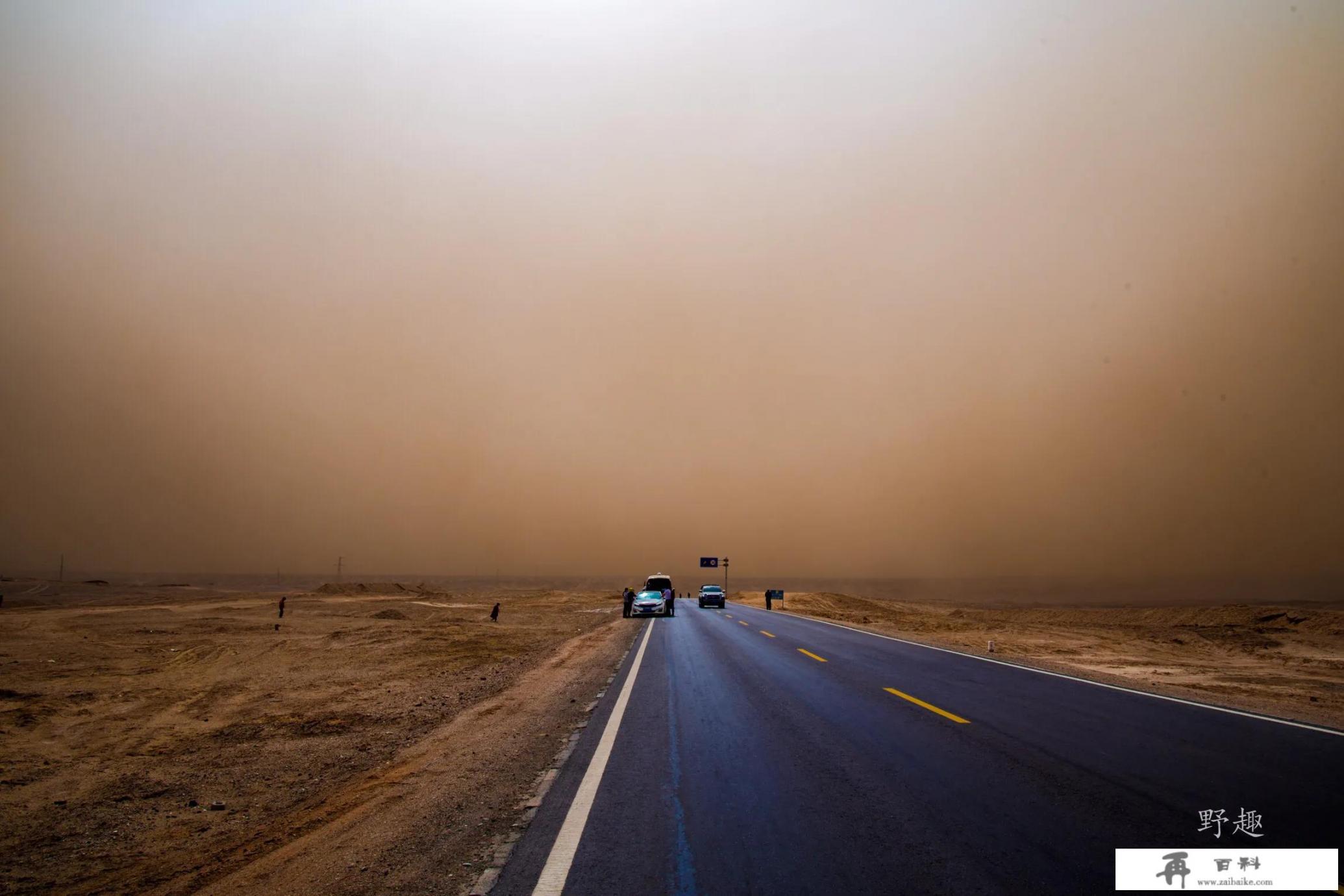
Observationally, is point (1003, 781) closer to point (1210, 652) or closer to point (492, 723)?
point (492, 723)

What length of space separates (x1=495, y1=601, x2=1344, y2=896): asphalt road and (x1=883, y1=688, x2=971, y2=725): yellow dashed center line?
66 millimetres

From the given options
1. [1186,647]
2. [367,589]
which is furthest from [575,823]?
[367,589]

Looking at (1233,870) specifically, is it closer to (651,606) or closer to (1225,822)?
(1225,822)

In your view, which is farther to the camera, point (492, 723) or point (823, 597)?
point (823, 597)

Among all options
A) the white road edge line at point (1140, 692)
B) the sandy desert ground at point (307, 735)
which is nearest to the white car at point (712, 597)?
the sandy desert ground at point (307, 735)

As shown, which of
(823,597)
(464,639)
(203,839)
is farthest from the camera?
(823,597)

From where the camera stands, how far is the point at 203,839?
6.37 meters

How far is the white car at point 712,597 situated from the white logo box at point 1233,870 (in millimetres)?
52371

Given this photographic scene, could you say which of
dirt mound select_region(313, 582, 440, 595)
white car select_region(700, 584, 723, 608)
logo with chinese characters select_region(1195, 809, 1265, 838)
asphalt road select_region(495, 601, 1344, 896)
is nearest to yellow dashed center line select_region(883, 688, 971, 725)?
asphalt road select_region(495, 601, 1344, 896)

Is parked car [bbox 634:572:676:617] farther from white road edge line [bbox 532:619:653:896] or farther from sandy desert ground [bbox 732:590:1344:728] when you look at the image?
white road edge line [bbox 532:619:653:896]

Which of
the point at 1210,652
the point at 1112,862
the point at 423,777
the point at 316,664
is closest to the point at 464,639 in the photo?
the point at 316,664

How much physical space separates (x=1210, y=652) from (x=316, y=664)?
36688 millimetres

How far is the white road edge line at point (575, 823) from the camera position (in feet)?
14.0

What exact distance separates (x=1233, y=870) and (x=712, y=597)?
176 ft
